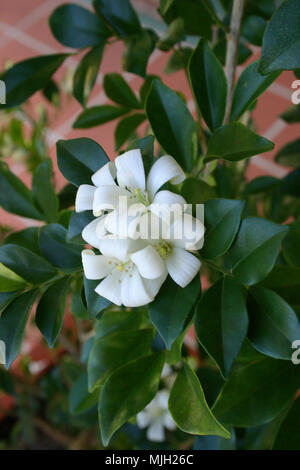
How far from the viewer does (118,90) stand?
0.59m

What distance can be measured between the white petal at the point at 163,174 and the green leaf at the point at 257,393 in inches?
7.1

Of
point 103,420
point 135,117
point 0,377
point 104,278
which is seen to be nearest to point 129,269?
point 104,278

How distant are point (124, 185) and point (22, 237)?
0.16m

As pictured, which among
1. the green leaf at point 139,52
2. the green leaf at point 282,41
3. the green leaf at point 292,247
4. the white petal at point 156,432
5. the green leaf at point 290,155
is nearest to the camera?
A: the green leaf at point 282,41

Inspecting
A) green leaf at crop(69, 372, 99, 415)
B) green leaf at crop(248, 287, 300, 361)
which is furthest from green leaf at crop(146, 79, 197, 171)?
green leaf at crop(69, 372, 99, 415)

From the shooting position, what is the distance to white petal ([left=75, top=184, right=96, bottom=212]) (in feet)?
1.14

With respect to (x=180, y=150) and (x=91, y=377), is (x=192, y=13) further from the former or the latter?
(x=91, y=377)

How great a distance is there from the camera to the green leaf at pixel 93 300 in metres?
0.35

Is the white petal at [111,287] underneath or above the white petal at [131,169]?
underneath

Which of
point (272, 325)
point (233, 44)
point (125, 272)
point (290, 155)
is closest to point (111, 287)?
point (125, 272)

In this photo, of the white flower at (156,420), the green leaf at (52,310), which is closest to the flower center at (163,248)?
the green leaf at (52,310)

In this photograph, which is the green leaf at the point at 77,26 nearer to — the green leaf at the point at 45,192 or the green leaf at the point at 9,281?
the green leaf at the point at 45,192

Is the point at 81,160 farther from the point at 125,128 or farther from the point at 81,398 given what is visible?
the point at 81,398

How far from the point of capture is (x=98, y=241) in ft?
1.10
